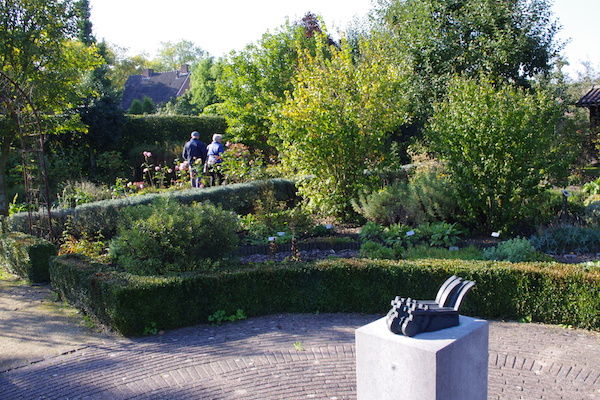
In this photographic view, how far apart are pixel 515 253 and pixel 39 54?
30.8ft

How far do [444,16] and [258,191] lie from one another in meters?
8.42

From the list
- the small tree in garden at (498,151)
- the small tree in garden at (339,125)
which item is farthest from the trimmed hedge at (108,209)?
the small tree in garden at (498,151)

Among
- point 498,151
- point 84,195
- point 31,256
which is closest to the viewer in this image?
point 31,256

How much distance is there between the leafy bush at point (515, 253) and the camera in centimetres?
689

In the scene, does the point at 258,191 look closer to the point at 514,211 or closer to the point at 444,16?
the point at 514,211

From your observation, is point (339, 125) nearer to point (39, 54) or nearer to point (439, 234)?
point (439, 234)

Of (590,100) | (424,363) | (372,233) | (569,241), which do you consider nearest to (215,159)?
(372,233)

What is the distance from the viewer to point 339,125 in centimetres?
1006

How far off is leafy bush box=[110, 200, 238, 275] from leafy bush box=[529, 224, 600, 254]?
15.6 feet

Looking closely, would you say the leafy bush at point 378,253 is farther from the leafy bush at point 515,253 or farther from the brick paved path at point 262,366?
the brick paved path at point 262,366

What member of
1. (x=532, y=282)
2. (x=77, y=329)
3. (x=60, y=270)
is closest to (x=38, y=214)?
(x=60, y=270)

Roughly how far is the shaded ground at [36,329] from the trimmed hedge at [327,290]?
0.82 feet

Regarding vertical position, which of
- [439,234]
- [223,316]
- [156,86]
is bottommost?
[223,316]

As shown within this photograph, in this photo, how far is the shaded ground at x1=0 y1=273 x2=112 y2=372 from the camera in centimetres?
517
